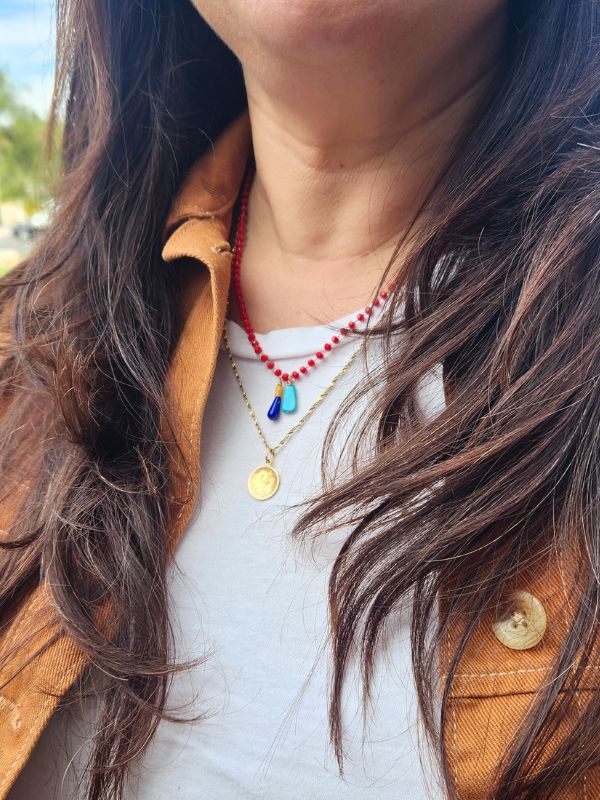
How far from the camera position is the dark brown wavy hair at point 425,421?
0.68 m

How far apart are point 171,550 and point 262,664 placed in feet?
0.60

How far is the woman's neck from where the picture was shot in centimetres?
81

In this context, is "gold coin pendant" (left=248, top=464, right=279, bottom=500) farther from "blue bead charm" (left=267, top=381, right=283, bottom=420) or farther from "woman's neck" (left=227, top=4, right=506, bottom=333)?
"woman's neck" (left=227, top=4, right=506, bottom=333)

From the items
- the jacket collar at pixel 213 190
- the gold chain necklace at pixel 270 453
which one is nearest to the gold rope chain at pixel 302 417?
the gold chain necklace at pixel 270 453

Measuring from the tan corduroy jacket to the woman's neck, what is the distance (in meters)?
0.08

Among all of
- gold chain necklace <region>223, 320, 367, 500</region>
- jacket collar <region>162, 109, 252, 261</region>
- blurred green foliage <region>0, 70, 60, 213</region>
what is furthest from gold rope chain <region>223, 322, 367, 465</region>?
blurred green foliage <region>0, 70, 60, 213</region>

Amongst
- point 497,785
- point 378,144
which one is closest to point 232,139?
point 378,144

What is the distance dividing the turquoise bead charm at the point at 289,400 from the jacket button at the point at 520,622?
354mm

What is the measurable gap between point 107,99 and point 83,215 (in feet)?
0.60

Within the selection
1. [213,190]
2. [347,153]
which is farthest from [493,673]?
[213,190]

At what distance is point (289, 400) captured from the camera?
904 millimetres

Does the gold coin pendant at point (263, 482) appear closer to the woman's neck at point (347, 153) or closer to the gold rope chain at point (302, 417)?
the gold rope chain at point (302, 417)

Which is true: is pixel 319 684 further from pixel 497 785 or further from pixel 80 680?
pixel 80 680

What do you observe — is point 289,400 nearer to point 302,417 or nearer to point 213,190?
point 302,417
